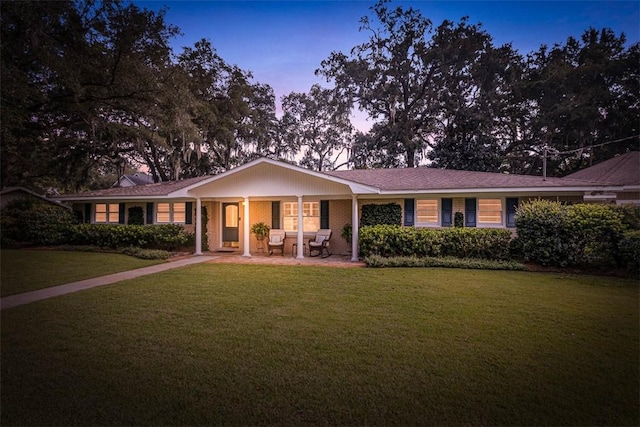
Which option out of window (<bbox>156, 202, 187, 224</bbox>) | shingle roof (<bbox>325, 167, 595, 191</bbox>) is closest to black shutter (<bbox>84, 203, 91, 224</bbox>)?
window (<bbox>156, 202, 187, 224</bbox>)

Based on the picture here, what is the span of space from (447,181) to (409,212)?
77.4 inches

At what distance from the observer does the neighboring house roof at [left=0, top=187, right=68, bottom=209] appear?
16672 millimetres

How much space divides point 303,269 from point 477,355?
6.38m

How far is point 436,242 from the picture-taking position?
10.6 metres

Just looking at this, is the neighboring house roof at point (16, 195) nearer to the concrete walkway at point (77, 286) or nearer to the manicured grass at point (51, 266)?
the manicured grass at point (51, 266)

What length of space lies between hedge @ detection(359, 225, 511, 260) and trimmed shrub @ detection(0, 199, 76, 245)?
13934 millimetres

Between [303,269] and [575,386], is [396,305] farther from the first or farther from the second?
[303,269]

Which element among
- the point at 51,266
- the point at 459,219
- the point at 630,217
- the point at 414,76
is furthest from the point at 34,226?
the point at 414,76

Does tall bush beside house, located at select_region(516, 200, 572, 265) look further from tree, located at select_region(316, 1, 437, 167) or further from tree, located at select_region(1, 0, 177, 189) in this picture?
tree, located at select_region(316, 1, 437, 167)

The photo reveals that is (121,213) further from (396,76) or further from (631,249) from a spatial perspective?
(396,76)

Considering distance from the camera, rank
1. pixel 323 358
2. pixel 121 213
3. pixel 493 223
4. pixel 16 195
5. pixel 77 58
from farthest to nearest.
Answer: pixel 16 195 → pixel 121 213 → pixel 493 223 → pixel 77 58 → pixel 323 358

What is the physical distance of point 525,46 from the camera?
24531 mm

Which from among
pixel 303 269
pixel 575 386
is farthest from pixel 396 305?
pixel 303 269

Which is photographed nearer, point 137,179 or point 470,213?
point 470,213
